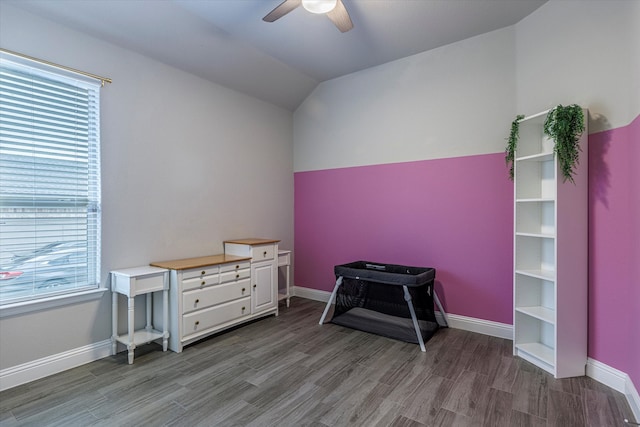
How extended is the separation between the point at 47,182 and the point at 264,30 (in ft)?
7.57

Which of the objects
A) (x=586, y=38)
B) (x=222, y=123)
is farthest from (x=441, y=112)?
(x=222, y=123)

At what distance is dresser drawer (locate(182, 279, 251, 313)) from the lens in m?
2.89

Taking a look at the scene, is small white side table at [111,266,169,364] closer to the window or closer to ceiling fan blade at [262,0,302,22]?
the window

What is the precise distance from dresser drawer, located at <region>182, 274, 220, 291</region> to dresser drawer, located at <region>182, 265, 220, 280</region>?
3 centimetres

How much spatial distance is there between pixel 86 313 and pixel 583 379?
392cm

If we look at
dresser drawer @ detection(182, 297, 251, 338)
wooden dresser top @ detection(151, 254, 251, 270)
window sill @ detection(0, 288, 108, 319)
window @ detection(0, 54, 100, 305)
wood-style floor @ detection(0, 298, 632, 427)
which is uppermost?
window @ detection(0, 54, 100, 305)

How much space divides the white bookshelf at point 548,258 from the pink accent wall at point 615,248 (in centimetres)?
6

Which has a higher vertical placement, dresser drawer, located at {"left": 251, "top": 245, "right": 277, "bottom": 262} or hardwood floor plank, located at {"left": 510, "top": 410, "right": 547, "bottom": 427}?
dresser drawer, located at {"left": 251, "top": 245, "right": 277, "bottom": 262}

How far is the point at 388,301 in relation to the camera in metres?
3.35

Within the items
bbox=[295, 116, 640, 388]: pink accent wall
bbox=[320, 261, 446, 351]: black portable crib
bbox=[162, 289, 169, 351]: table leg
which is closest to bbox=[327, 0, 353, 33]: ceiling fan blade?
bbox=[295, 116, 640, 388]: pink accent wall

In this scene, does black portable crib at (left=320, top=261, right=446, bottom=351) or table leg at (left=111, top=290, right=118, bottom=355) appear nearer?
table leg at (left=111, top=290, right=118, bottom=355)

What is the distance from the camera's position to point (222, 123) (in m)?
3.76

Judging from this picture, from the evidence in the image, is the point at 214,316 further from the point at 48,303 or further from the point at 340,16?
the point at 340,16

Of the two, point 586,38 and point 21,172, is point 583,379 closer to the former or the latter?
point 586,38
